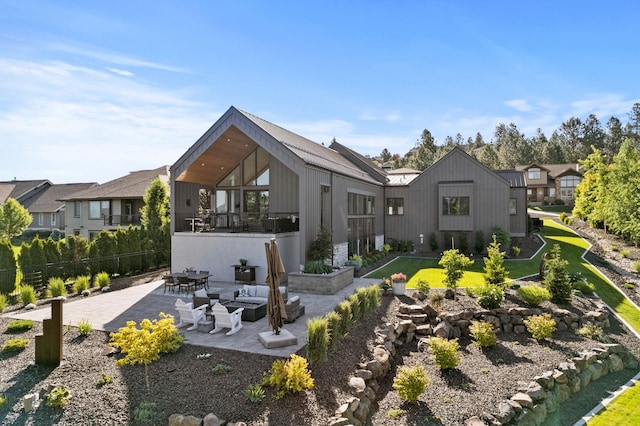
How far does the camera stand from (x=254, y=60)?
16516mm

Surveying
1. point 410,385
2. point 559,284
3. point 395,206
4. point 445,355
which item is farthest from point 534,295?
point 395,206

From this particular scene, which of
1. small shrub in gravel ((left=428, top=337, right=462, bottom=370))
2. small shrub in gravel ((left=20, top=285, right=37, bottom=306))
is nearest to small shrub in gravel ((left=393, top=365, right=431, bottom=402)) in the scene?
small shrub in gravel ((left=428, top=337, right=462, bottom=370))

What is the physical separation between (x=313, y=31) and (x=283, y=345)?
12759 mm

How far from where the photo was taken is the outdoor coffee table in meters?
10.7

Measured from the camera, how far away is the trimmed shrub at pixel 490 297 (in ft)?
41.7

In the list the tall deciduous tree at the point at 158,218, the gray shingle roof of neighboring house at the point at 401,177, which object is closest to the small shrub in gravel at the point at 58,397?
the tall deciduous tree at the point at 158,218

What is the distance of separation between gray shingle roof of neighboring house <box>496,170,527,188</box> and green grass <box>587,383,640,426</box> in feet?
59.6

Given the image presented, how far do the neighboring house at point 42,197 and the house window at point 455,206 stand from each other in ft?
131

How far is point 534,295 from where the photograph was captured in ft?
42.3

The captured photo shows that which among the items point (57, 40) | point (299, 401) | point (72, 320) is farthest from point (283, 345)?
point (57, 40)

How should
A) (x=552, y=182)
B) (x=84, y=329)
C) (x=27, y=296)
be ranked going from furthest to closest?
(x=552, y=182), (x=27, y=296), (x=84, y=329)

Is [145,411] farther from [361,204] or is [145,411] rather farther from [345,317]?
[361,204]

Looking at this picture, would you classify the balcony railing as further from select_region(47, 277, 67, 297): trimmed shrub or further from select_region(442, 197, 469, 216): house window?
select_region(442, 197, 469, 216): house window

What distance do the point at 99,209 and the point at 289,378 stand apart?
1241 inches
